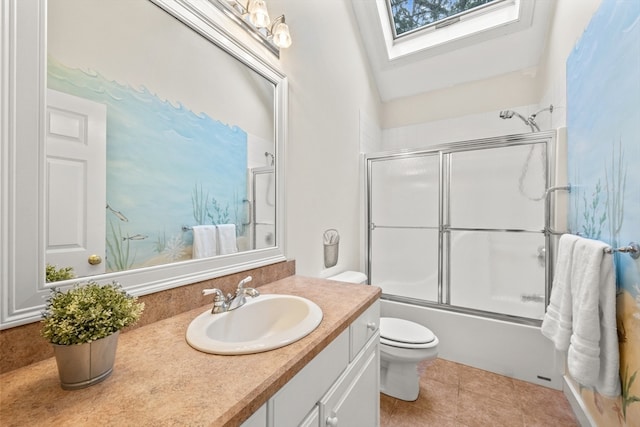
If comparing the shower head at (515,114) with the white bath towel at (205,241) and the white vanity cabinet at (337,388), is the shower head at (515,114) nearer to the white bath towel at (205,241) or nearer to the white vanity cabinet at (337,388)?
the white vanity cabinet at (337,388)

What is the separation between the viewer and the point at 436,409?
1.62m

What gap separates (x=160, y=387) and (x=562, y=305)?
5.48 ft

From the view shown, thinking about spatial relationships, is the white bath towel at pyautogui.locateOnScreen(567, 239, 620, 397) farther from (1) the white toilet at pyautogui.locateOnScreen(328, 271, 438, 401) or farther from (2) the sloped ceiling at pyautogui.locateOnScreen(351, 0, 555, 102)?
(2) the sloped ceiling at pyautogui.locateOnScreen(351, 0, 555, 102)

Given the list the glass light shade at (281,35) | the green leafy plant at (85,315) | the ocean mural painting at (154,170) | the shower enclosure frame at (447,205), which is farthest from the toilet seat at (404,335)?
the glass light shade at (281,35)

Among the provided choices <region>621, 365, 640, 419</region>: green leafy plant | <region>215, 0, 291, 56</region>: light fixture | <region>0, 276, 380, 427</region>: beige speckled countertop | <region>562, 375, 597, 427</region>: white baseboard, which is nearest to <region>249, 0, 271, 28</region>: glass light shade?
<region>215, 0, 291, 56</region>: light fixture

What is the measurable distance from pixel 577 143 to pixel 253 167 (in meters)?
1.76

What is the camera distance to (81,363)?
551mm

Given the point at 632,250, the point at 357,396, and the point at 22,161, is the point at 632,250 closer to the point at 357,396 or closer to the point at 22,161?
the point at 357,396

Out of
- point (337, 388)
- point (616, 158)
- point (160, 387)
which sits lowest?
point (337, 388)

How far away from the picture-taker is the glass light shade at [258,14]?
126 cm

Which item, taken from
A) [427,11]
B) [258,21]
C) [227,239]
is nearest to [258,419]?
[227,239]

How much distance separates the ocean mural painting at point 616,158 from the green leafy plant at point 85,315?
5.15 ft

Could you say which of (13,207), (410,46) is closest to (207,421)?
(13,207)

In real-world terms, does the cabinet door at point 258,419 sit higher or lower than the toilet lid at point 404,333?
higher
